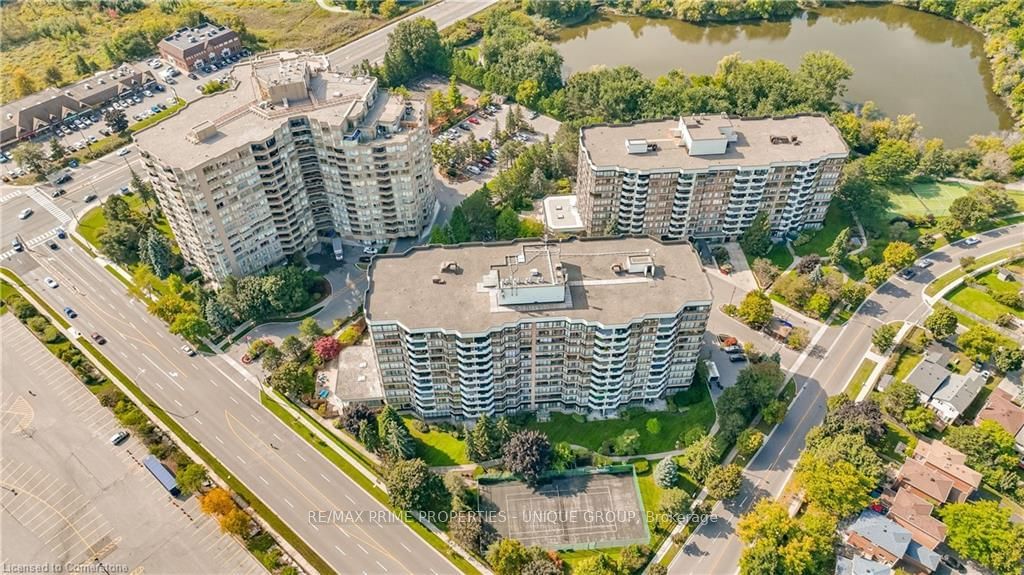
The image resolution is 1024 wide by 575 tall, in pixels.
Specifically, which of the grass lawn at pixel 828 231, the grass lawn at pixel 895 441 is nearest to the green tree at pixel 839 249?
the grass lawn at pixel 828 231

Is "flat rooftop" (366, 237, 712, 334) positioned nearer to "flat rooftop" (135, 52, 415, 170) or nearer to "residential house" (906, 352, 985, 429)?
"flat rooftop" (135, 52, 415, 170)

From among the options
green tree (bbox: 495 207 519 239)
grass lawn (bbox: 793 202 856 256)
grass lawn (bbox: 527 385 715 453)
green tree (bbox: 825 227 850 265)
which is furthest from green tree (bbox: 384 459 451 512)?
green tree (bbox: 825 227 850 265)

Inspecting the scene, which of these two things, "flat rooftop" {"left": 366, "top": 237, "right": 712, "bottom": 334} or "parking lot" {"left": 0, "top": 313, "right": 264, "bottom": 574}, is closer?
"parking lot" {"left": 0, "top": 313, "right": 264, "bottom": 574}

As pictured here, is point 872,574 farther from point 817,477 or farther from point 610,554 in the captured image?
point 610,554

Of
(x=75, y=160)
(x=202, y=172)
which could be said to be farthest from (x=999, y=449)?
(x=75, y=160)

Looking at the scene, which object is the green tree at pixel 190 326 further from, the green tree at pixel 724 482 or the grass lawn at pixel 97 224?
the green tree at pixel 724 482

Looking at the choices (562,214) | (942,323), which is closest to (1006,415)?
(942,323)
